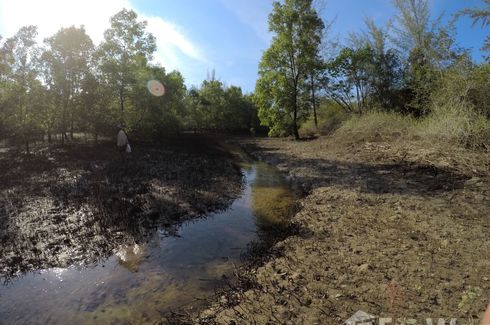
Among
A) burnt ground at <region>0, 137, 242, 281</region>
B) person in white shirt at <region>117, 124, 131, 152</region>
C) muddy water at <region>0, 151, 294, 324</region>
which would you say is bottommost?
muddy water at <region>0, 151, 294, 324</region>

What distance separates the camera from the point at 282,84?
97.3 feet

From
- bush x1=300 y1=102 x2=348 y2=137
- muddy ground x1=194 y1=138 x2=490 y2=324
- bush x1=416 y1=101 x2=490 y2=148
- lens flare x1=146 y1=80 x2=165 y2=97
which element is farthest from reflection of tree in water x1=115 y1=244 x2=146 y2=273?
bush x1=300 y1=102 x2=348 y2=137

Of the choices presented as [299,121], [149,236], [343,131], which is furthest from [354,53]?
[149,236]

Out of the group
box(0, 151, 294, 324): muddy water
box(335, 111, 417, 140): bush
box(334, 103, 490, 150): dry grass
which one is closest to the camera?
box(0, 151, 294, 324): muddy water

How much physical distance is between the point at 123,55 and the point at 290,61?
14.3m

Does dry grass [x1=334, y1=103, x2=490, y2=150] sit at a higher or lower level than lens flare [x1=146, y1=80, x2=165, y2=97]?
lower

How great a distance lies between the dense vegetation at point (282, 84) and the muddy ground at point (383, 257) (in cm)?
391

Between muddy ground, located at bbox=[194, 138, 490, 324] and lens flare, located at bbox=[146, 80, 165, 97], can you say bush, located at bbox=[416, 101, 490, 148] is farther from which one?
lens flare, located at bbox=[146, 80, 165, 97]

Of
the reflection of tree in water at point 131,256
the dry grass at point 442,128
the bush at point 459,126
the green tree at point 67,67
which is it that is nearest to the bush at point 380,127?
the dry grass at point 442,128

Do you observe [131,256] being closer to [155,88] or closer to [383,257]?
[383,257]

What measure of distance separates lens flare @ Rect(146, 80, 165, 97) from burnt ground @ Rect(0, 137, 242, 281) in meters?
12.7

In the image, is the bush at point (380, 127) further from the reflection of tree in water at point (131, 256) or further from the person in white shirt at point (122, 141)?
the person in white shirt at point (122, 141)

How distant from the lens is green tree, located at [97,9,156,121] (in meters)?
25.5

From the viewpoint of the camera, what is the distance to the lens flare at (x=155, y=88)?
1110 inches
